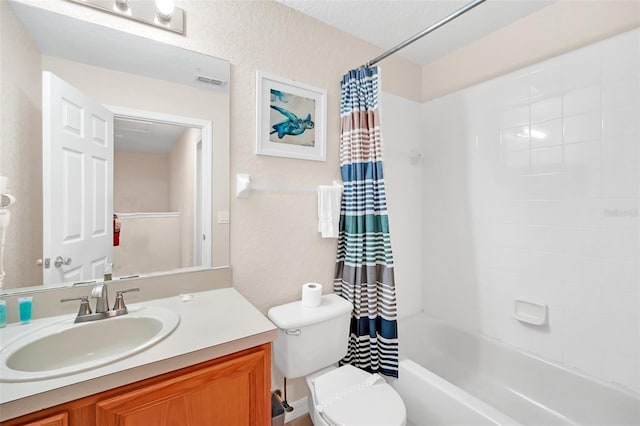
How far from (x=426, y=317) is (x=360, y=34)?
223 cm

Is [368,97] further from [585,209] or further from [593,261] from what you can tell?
[593,261]

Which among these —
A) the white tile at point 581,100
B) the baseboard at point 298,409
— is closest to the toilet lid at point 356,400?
the baseboard at point 298,409

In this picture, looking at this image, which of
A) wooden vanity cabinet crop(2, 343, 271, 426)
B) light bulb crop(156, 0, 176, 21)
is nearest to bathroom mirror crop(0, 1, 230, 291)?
light bulb crop(156, 0, 176, 21)

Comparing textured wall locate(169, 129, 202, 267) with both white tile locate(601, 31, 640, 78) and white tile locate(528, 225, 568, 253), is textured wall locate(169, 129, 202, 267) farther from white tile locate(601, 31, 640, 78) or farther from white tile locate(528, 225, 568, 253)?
white tile locate(601, 31, 640, 78)

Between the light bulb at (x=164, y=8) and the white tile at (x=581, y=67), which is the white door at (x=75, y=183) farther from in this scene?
the white tile at (x=581, y=67)

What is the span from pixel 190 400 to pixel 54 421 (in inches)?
12.5

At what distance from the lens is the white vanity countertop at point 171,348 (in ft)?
2.18

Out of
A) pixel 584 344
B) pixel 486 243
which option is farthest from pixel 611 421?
pixel 486 243

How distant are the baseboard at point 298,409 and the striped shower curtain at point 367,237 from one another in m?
0.36

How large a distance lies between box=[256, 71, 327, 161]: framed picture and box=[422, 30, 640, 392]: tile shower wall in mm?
1113

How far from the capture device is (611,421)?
55.2 inches

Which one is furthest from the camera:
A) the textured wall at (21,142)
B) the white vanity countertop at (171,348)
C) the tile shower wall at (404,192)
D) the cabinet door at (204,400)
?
the tile shower wall at (404,192)

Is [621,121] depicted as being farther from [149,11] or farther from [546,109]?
[149,11]

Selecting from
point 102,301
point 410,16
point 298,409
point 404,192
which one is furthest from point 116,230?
point 410,16
